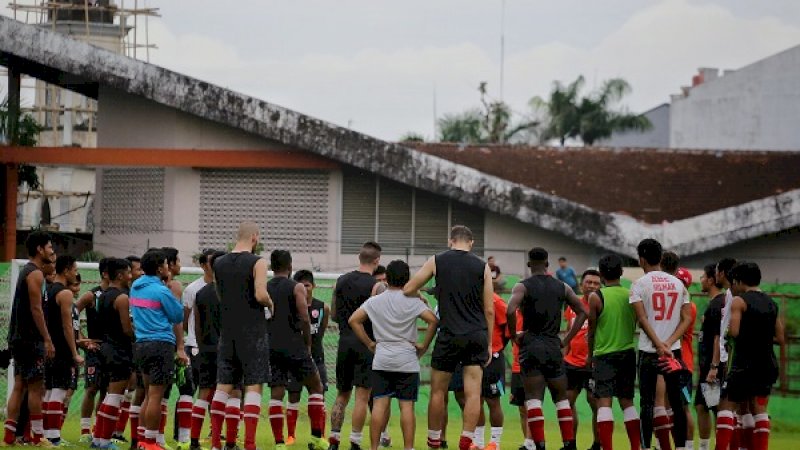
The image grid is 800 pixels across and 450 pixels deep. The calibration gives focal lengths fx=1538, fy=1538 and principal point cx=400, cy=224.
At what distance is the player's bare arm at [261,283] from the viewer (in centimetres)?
1438

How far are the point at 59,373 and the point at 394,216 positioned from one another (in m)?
21.7

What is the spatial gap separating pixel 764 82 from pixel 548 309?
45.4m

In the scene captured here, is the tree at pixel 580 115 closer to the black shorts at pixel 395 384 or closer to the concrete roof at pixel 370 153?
the concrete roof at pixel 370 153

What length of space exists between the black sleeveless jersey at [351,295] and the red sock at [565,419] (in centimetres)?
219

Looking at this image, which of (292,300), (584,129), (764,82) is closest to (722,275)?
(292,300)

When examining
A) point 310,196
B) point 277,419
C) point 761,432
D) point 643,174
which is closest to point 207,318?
point 277,419

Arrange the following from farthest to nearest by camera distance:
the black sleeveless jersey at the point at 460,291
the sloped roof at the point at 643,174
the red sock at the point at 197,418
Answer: the sloped roof at the point at 643,174 < the red sock at the point at 197,418 < the black sleeveless jersey at the point at 460,291

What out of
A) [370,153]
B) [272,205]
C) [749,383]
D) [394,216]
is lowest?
[749,383]

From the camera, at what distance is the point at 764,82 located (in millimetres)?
59281

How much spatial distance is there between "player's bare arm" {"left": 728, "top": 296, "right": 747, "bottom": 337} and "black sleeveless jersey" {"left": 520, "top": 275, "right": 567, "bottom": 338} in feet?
6.08

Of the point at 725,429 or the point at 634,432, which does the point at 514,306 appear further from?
the point at 725,429

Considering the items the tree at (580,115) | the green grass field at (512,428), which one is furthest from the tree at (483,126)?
the green grass field at (512,428)

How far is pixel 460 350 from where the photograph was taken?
15.2 meters

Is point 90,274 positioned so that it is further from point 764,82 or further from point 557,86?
point 557,86
